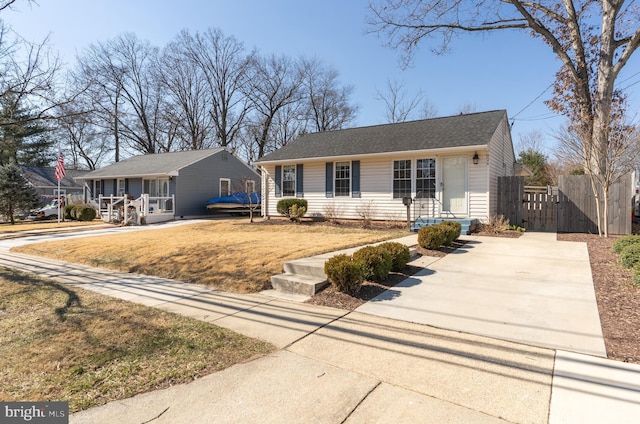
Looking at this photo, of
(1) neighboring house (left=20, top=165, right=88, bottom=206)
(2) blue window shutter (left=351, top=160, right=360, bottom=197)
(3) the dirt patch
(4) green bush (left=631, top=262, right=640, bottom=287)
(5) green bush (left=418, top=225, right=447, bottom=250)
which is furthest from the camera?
(1) neighboring house (left=20, top=165, right=88, bottom=206)

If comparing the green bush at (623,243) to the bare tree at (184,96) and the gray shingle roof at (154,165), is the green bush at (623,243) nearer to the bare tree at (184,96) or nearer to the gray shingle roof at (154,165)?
the gray shingle roof at (154,165)

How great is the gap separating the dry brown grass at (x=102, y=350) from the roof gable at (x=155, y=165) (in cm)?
1707

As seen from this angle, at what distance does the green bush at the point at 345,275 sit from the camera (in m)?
4.68

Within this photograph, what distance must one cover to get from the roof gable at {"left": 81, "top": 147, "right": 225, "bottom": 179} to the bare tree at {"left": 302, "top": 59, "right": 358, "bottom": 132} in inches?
626

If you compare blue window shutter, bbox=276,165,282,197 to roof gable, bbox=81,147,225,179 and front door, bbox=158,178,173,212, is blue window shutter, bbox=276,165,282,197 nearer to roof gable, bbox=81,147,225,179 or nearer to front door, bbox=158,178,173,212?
roof gable, bbox=81,147,225,179

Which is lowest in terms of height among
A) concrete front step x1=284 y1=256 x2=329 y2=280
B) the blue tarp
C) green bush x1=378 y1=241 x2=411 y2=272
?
concrete front step x1=284 y1=256 x2=329 y2=280

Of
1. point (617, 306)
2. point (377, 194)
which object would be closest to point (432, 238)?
point (617, 306)

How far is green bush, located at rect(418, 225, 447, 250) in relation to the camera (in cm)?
735

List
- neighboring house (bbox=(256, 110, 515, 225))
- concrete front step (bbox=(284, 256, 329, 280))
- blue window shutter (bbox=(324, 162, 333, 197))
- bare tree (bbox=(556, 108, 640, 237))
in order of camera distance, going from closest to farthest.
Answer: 1. concrete front step (bbox=(284, 256, 329, 280))
2. bare tree (bbox=(556, 108, 640, 237))
3. neighboring house (bbox=(256, 110, 515, 225))
4. blue window shutter (bbox=(324, 162, 333, 197))

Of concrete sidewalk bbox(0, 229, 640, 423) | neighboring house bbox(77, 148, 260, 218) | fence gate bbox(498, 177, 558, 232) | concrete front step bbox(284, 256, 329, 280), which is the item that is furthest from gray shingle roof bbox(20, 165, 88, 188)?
concrete sidewalk bbox(0, 229, 640, 423)

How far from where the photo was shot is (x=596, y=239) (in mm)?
9359

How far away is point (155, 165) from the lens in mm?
22578

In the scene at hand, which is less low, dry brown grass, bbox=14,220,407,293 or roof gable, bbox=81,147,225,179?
roof gable, bbox=81,147,225,179

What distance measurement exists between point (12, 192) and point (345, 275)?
2438 cm
